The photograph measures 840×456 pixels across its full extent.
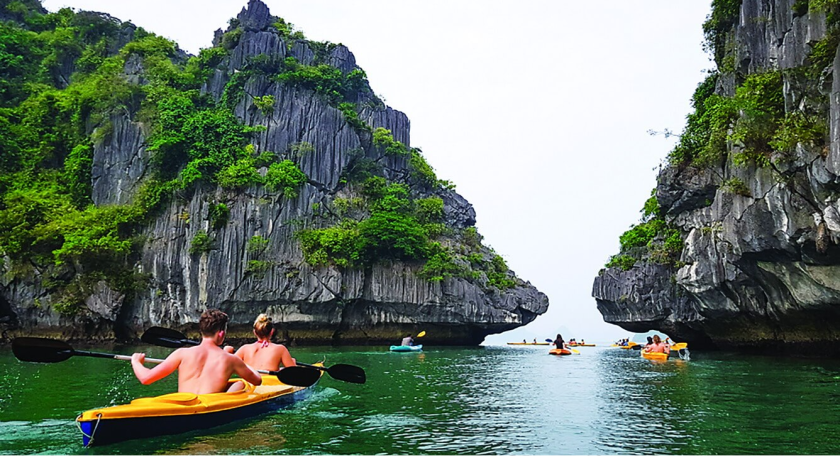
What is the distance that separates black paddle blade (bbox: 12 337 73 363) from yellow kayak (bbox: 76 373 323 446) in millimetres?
Result: 1586

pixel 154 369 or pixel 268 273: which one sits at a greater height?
pixel 268 273

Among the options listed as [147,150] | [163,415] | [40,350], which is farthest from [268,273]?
[163,415]

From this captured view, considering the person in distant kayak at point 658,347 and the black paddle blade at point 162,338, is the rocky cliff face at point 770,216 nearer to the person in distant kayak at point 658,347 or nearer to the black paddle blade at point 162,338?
the person in distant kayak at point 658,347

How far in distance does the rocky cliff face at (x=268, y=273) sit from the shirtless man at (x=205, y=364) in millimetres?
28059

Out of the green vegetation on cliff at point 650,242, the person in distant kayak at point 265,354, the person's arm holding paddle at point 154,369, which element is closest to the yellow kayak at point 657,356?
the green vegetation on cliff at point 650,242

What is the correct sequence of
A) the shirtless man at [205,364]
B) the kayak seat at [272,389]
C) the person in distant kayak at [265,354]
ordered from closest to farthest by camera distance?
the shirtless man at [205,364], the kayak seat at [272,389], the person in distant kayak at [265,354]

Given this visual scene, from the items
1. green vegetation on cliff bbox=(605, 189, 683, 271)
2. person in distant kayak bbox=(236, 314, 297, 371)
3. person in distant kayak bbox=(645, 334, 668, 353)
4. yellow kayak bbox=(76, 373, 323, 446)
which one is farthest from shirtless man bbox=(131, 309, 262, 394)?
green vegetation on cliff bbox=(605, 189, 683, 271)

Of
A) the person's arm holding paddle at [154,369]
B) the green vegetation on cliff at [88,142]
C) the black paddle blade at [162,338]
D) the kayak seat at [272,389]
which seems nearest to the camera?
the person's arm holding paddle at [154,369]

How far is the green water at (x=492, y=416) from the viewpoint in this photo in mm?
7074

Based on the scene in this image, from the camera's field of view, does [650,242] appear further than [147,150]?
No

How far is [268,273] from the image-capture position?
35031 mm

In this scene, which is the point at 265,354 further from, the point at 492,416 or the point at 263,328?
the point at 492,416

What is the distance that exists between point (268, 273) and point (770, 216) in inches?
1051

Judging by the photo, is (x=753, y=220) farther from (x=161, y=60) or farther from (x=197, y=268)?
(x=161, y=60)
